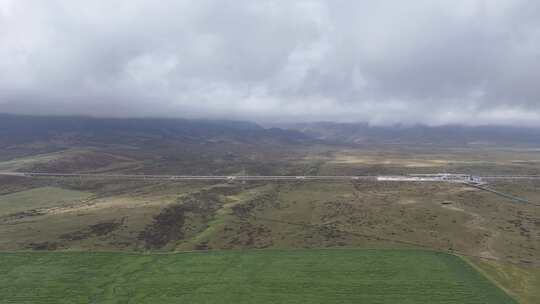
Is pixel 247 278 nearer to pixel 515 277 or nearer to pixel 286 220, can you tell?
pixel 286 220

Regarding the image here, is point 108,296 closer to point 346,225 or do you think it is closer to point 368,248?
point 368,248

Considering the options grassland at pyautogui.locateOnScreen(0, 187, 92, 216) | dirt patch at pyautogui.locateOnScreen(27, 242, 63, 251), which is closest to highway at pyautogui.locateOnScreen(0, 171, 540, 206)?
grassland at pyautogui.locateOnScreen(0, 187, 92, 216)

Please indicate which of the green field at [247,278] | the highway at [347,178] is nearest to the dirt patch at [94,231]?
the green field at [247,278]

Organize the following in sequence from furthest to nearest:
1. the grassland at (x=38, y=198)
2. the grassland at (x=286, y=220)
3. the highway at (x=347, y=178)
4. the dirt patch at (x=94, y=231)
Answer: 1. the highway at (x=347, y=178)
2. the grassland at (x=38, y=198)
3. the dirt patch at (x=94, y=231)
4. the grassland at (x=286, y=220)

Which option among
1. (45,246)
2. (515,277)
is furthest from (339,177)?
(45,246)

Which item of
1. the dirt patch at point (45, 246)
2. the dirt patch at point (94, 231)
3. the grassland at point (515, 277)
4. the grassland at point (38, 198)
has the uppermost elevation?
the grassland at point (515, 277)

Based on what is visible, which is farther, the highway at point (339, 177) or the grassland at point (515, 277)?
the highway at point (339, 177)

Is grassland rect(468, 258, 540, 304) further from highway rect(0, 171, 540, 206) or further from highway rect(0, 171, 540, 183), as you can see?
highway rect(0, 171, 540, 183)

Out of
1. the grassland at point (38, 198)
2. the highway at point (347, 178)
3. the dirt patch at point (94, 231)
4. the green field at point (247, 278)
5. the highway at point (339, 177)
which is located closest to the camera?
the green field at point (247, 278)

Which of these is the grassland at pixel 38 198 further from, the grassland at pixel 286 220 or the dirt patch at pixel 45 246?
the dirt patch at pixel 45 246
